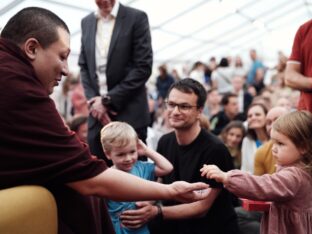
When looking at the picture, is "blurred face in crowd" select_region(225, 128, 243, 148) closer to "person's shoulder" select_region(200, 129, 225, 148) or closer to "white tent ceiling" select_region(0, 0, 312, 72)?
"person's shoulder" select_region(200, 129, 225, 148)

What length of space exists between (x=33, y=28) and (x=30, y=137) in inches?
14.0

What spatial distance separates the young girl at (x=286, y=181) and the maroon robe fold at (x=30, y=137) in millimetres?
500

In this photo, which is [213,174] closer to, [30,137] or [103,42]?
[30,137]

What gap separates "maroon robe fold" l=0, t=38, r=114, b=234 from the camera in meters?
1.23

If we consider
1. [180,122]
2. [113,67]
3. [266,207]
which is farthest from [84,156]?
[113,67]

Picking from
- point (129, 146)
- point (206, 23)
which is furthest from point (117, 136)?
point (206, 23)

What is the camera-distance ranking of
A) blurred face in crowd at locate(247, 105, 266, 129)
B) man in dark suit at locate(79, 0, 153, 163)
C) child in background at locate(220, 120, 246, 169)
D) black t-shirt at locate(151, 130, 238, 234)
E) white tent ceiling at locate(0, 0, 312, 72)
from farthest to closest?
white tent ceiling at locate(0, 0, 312, 72) < child in background at locate(220, 120, 246, 169) < blurred face in crowd at locate(247, 105, 266, 129) < man in dark suit at locate(79, 0, 153, 163) < black t-shirt at locate(151, 130, 238, 234)

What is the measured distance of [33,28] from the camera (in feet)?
4.45

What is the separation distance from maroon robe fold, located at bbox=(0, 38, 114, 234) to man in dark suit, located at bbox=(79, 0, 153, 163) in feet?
3.69

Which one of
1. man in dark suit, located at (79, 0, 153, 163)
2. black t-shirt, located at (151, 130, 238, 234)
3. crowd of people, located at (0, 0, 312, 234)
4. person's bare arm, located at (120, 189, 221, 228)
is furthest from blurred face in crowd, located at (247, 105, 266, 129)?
person's bare arm, located at (120, 189, 221, 228)

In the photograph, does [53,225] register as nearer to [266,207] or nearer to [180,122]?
[266,207]

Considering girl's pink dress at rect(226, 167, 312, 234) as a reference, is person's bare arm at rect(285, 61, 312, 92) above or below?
above

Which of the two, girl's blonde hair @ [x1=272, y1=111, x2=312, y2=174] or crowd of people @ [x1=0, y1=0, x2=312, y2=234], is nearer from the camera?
crowd of people @ [x1=0, y1=0, x2=312, y2=234]

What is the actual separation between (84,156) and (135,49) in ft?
4.35
